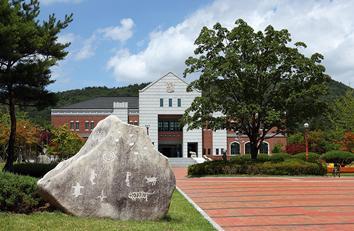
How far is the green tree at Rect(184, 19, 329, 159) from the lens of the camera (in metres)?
29.9

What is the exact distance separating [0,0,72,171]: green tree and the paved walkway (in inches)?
356

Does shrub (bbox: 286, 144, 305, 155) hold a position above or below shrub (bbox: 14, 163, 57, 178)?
above

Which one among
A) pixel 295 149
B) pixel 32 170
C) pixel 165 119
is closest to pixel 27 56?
pixel 32 170

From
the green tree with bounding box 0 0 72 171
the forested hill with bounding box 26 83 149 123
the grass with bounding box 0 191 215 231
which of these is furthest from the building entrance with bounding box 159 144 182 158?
the grass with bounding box 0 191 215 231

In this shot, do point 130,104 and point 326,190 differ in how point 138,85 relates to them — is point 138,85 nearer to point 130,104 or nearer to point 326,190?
point 130,104

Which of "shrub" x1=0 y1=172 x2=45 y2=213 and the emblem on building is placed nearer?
"shrub" x1=0 y1=172 x2=45 y2=213

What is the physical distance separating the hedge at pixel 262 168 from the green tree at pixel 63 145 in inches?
926

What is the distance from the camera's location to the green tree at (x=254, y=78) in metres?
29.9

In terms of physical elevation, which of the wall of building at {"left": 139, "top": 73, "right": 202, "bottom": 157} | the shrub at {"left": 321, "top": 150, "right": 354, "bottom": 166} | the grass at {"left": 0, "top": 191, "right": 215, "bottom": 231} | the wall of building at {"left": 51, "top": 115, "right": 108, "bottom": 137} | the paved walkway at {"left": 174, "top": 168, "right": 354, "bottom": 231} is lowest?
the paved walkway at {"left": 174, "top": 168, "right": 354, "bottom": 231}

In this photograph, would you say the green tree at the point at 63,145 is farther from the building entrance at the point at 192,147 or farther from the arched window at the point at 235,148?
the arched window at the point at 235,148

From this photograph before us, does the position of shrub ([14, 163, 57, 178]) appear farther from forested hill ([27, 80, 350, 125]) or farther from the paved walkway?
forested hill ([27, 80, 350, 125])

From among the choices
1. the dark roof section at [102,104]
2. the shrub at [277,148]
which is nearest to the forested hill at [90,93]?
the dark roof section at [102,104]

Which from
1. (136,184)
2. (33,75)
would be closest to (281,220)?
(136,184)

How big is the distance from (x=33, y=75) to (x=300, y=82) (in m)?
17.1
